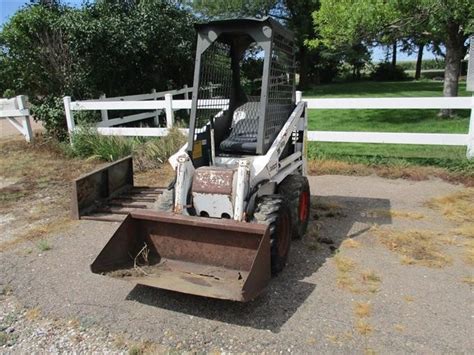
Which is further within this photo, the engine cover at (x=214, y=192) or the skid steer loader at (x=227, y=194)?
the engine cover at (x=214, y=192)

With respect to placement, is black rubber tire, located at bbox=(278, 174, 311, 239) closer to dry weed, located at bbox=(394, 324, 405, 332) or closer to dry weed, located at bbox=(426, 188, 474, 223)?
dry weed, located at bbox=(394, 324, 405, 332)

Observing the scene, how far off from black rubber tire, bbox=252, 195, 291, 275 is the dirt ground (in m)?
0.21

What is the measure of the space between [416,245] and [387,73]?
34.9 m

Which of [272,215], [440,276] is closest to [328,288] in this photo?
[272,215]

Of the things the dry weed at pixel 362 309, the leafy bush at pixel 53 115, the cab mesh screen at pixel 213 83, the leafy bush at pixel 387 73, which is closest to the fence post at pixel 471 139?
the cab mesh screen at pixel 213 83

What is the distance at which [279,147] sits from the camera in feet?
15.6

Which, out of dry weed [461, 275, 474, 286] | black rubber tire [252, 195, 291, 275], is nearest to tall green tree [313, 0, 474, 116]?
dry weed [461, 275, 474, 286]

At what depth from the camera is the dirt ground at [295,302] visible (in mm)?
3291

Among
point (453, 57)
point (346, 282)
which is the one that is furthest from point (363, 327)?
point (453, 57)

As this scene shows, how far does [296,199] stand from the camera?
487cm

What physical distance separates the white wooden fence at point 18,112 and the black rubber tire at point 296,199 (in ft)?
27.7

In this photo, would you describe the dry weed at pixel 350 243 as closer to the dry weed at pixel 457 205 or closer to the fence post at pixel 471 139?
the dry weed at pixel 457 205

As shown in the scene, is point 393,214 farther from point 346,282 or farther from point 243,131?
point 243,131

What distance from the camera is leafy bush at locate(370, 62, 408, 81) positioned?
36688 mm
